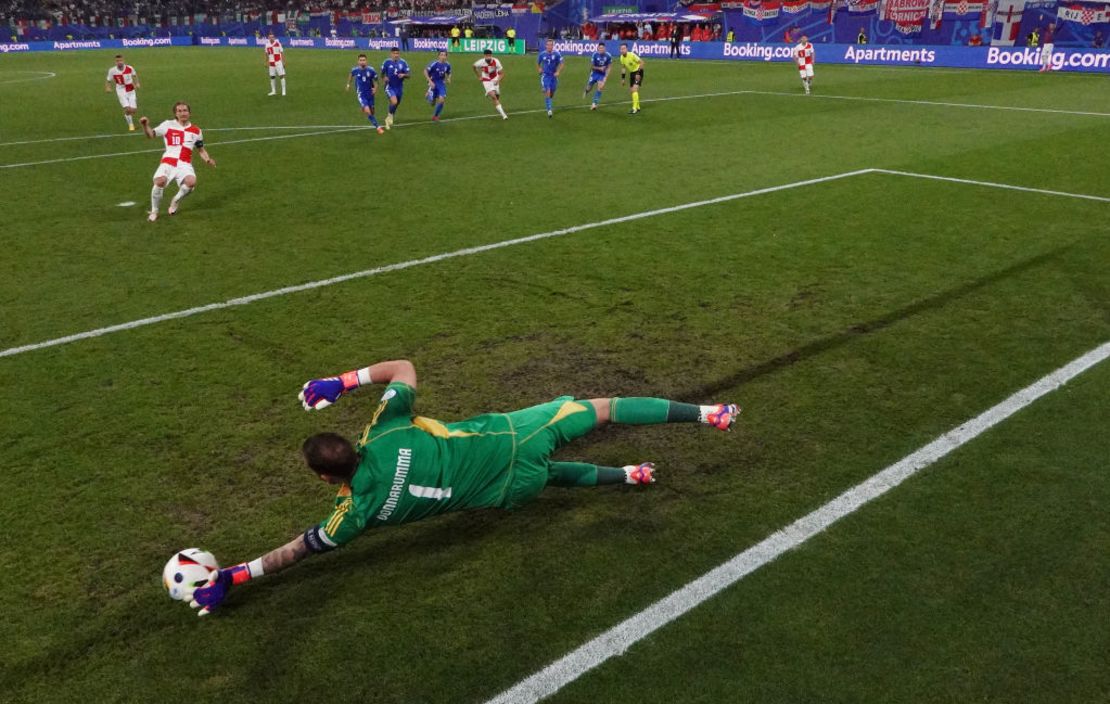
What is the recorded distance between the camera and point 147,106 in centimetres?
2625

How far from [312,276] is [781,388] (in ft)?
18.4

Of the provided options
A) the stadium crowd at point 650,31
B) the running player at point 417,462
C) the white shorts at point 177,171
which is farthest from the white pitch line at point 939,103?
the stadium crowd at point 650,31

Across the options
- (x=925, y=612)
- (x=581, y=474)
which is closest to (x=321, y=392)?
(x=581, y=474)

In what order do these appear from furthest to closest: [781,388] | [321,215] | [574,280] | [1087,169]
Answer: [1087,169], [321,215], [574,280], [781,388]

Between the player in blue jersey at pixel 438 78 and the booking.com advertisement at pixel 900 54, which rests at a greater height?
the booking.com advertisement at pixel 900 54

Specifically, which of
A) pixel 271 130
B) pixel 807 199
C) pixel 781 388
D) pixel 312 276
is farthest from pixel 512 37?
pixel 781 388

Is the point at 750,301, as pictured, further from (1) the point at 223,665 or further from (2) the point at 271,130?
(2) the point at 271,130

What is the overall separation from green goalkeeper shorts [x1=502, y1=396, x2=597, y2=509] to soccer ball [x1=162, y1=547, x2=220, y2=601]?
163 cm

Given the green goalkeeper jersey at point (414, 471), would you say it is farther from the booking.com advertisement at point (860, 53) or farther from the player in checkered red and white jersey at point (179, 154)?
the booking.com advertisement at point (860, 53)

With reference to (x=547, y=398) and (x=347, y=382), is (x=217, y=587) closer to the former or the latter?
(x=347, y=382)

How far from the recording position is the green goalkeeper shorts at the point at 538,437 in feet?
15.9

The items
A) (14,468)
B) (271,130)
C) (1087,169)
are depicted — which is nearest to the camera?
(14,468)

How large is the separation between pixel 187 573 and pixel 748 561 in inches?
118

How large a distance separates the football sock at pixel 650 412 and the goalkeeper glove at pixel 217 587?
2.31m
